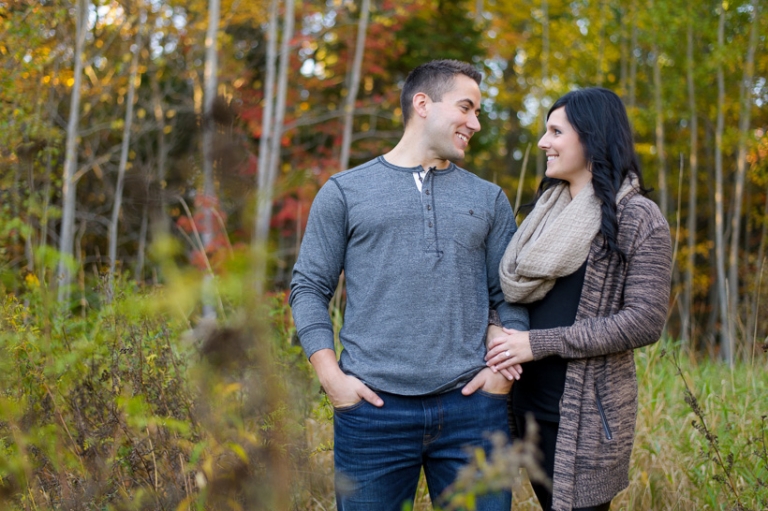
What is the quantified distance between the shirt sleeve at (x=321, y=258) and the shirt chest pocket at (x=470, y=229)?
0.35 meters

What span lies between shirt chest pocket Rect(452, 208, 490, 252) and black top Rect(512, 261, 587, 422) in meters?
0.26

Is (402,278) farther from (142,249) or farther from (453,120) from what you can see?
(142,249)

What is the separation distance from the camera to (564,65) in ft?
51.3

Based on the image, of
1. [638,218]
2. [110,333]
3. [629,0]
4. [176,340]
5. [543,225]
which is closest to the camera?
[638,218]

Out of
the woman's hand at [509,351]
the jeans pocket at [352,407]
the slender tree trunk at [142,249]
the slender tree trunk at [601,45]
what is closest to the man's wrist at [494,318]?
the woman's hand at [509,351]

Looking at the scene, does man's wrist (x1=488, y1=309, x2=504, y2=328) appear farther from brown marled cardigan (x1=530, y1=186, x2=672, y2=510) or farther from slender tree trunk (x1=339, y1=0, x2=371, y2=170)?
slender tree trunk (x1=339, y1=0, x2=371, y2=170)

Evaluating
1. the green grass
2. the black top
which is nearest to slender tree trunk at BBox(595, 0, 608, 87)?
the green grass

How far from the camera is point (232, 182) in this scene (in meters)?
0.94

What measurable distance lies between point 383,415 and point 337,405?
14cm

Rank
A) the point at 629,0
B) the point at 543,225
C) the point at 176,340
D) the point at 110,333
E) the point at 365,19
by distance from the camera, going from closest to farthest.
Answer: the point at 543,225
the point at 110,333
the point at 176,340
the point at 365,19
the point at 629,0

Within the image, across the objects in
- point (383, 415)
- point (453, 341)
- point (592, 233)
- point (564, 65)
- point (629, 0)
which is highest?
point (629, 0)

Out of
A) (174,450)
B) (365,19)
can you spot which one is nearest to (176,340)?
(174,450)

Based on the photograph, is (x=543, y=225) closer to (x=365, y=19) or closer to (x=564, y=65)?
(x=365, y=19)

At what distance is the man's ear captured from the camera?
92.2 inches
